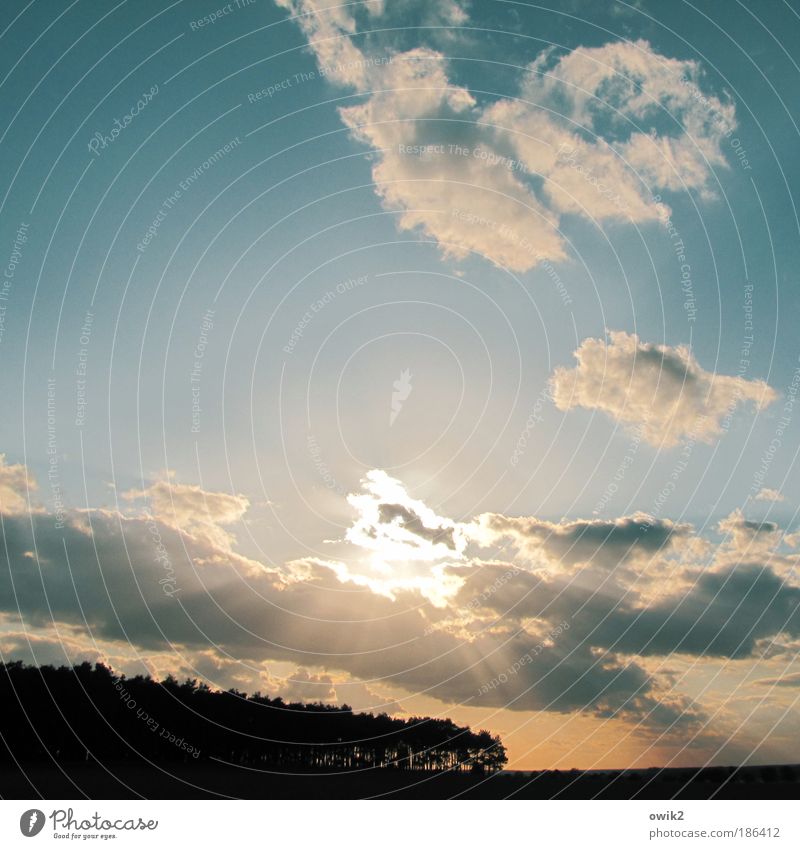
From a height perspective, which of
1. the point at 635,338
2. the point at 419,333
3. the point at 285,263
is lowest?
the point at 635,338

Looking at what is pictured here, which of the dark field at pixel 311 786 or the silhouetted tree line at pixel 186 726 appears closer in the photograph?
the dark field at pixel 311 786

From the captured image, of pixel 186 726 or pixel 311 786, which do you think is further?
pixel 186 726

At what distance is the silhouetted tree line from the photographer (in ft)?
136

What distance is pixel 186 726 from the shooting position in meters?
49.8

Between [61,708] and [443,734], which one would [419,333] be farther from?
[61,708]

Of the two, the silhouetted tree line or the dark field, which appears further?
the silhouetted tree line

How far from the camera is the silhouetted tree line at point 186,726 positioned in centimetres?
4150
